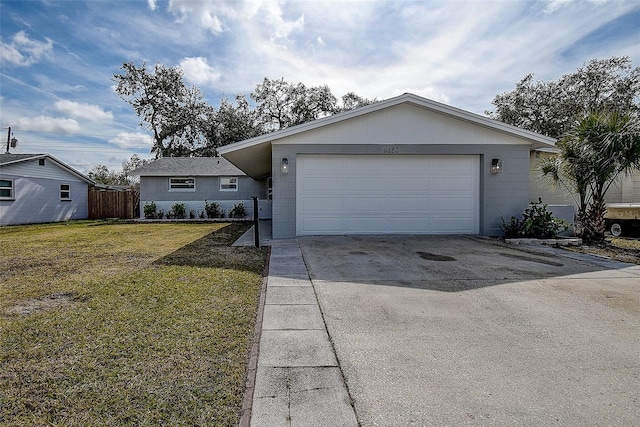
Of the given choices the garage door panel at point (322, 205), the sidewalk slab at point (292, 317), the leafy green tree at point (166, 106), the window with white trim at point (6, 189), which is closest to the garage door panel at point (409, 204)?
the garage door panel at point (322, 205)

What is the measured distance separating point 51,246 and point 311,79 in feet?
87.7

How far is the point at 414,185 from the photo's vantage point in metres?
9.72

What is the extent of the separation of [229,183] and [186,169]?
248 centimetres

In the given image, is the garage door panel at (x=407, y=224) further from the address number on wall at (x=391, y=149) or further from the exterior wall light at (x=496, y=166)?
the exterior wall light at (x=496, y=166)

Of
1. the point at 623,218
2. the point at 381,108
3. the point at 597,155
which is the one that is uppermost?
the point at 381,108

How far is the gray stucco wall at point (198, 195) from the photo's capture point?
61.5 feet

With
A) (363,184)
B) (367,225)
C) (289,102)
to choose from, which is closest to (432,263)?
(367,225)

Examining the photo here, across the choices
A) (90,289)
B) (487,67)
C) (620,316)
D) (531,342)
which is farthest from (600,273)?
(487,67)

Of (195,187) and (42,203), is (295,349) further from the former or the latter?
(42,203)

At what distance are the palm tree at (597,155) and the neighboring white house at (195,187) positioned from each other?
1347cm

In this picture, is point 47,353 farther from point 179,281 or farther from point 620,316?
point 620,316

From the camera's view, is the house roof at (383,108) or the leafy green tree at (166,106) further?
the leafy green tree at (166,106)

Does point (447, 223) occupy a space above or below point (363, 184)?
below

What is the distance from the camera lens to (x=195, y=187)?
19.0 metres
